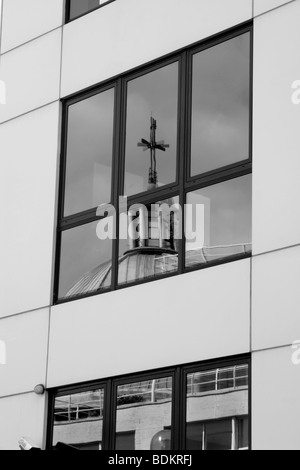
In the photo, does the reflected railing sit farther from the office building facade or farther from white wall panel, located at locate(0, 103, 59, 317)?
white wall panel, located at locate(0, 103, 59, 317)

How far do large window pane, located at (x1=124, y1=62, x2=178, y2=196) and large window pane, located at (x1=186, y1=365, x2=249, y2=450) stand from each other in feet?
8.46

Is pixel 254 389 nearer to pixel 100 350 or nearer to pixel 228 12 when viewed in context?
pixel 100 350

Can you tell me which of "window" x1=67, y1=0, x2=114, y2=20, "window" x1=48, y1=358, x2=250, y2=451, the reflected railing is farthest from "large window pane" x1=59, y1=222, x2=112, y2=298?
"window" x1=67, y1=0, x2=114, y2=20

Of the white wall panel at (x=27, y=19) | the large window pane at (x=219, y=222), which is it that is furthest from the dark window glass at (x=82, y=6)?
the large window pane at (x=219, y=222)

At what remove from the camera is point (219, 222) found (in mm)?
13617

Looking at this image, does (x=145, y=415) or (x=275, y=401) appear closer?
(x=275, y=401)

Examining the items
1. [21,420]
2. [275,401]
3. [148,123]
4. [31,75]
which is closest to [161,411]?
[275,401]

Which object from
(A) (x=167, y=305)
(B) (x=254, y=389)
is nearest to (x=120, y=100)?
(A) (x=167, y=305)

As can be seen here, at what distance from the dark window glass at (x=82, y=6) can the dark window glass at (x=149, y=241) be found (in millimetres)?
3025

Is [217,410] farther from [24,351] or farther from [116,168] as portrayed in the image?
[116,168]

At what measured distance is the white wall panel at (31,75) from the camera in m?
16.0

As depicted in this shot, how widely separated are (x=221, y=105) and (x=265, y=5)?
1.27m

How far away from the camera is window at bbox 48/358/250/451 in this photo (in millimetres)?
12797

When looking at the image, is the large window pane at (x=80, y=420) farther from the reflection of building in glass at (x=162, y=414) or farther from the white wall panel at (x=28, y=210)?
the white wall panel at (x=28, y=210)
